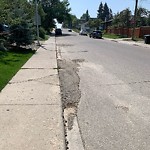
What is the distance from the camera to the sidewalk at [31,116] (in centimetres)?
A: 446

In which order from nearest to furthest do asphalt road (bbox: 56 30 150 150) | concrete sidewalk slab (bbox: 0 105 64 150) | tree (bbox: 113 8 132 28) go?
concrete sidewalk slab (bbox: 0 105 64 150), asphalt road (bbox: 56 30 150 150), tree (bbox: 113 8 132 28)

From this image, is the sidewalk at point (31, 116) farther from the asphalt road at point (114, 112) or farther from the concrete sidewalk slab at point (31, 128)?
the asphalt road at point (114, 112)

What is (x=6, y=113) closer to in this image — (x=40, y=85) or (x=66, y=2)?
(x=40, y=85)

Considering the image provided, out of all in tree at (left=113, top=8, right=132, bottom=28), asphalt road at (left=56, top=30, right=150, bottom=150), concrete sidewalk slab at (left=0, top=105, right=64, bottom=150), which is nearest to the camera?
concrete sidewalk slab at (left=0, top=105, right=64, bottom=150)

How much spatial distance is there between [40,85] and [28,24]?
1205 centimetres

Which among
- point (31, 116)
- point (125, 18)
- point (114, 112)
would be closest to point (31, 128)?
point (31, 116)

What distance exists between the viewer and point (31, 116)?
566 centimetres

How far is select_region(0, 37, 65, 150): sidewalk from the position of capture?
14.6ft

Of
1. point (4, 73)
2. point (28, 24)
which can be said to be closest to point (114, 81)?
point (4, 73)

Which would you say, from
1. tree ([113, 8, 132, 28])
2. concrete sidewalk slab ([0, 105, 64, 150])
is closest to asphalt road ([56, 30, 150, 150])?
concrete sidewalk slab ([0, 105, 64, 150])

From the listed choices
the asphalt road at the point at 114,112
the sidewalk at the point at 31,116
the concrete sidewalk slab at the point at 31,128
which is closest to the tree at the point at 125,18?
the asphalt road at the point at 114,112

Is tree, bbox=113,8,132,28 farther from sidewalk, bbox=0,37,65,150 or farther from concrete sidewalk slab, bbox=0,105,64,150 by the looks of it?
concrete sidewalk slab, bbox=0,105,64,150

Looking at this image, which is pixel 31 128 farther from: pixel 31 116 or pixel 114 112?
pixel 114 112

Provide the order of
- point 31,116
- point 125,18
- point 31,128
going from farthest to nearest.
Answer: point 125,18, point 31,116, point 31,128
